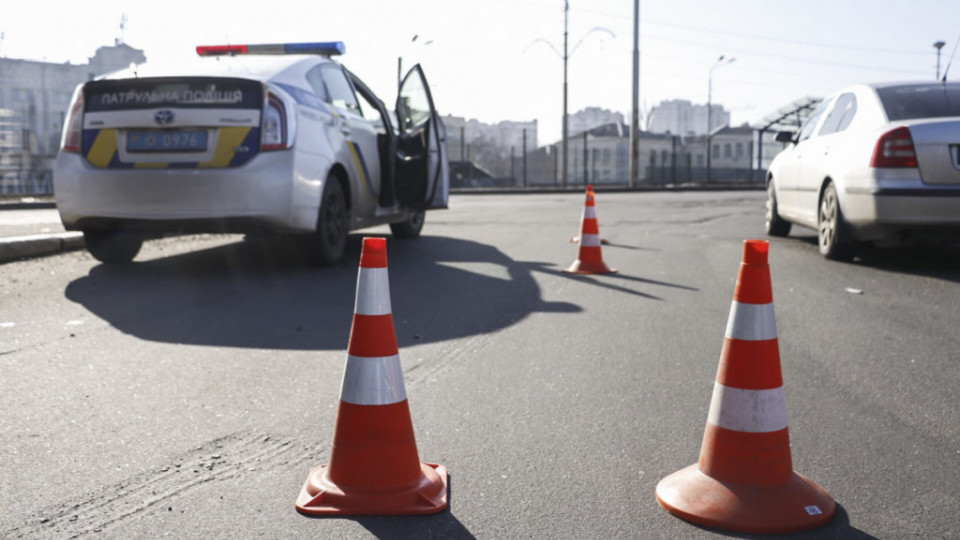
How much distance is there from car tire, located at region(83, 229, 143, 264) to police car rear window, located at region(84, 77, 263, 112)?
1.25 m

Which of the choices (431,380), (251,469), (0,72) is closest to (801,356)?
(431,380)

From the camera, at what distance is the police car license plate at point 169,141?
22.0ft

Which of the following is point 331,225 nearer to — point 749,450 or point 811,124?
point 811,124

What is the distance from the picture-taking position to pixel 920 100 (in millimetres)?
7945

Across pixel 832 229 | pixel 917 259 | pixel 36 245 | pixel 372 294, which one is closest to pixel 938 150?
pixel 832 229

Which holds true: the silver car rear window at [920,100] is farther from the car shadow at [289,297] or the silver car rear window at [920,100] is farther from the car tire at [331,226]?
the car tire at [331,226]

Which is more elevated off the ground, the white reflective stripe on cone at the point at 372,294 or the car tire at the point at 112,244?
the white reflective stripe on cone at the point at 372,294

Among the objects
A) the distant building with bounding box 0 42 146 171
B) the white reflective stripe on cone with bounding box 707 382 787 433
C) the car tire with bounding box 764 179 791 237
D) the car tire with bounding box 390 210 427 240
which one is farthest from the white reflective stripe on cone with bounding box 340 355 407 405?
the distant building with bounding box 0 42 146 171

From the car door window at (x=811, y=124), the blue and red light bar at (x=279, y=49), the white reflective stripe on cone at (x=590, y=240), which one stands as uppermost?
the blue and red light bar at (x=279, y=49)

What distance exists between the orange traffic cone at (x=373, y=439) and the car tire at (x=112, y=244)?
523cm

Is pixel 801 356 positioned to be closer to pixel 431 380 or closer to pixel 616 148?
pixel 431 380

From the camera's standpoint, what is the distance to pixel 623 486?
2889mm

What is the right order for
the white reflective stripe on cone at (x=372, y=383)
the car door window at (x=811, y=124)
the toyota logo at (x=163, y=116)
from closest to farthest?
1. the white reflective stripe on cone at (x=372, y=383)
2. the toyota logo at (x=163, y=116)
3. the car door window at (x=811, y=124)

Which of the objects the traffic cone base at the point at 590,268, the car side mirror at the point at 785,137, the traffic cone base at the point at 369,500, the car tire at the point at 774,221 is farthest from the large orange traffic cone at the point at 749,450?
the car tire at the point at 774,221
